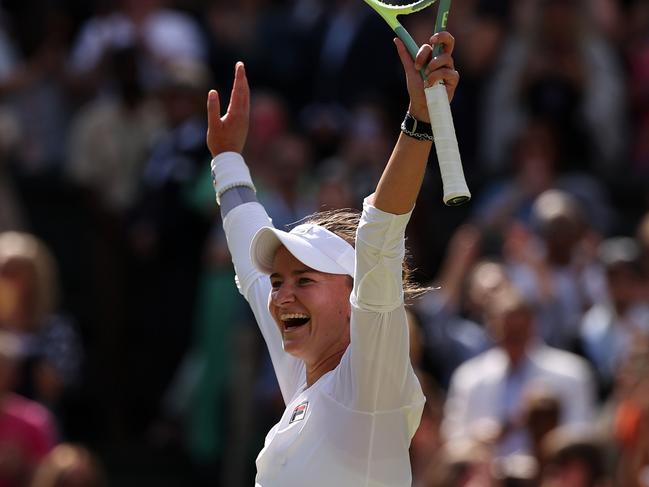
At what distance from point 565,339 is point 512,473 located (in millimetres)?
1538

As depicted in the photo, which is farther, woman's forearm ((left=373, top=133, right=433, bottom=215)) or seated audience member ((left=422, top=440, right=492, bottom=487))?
seated audience member ((left=422, top=440, right=492, bottom=487))

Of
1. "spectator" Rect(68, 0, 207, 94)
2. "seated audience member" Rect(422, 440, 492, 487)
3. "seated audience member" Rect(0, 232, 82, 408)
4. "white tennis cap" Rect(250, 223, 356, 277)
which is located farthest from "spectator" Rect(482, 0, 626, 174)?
"white tennis cap" Rect(250, 223, 356, 277)

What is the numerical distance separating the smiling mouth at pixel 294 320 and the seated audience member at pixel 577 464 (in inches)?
107

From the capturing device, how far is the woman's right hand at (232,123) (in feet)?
14.0

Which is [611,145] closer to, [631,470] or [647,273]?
[647,273]

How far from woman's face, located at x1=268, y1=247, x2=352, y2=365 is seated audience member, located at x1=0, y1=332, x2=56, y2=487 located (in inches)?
130

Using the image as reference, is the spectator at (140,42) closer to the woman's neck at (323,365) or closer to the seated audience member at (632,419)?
the seated audience member at (632,419)

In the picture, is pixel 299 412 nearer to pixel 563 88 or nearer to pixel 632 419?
pixel 632 419

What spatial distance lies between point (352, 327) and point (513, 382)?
3817 millimetres

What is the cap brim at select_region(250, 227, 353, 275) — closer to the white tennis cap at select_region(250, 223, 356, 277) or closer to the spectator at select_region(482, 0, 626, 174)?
the white tennis cap at select_region(250, 223, 356, 277)

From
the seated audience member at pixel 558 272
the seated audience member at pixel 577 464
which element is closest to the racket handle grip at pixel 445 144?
the seated audience member at pixel 577 464

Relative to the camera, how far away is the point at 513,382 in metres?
7.23

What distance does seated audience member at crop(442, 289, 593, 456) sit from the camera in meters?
7.07

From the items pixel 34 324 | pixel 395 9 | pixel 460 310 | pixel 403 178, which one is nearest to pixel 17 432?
pixel 34 324
